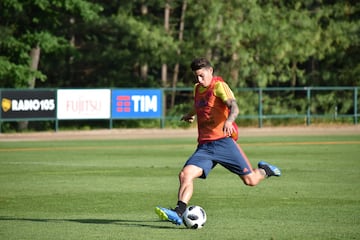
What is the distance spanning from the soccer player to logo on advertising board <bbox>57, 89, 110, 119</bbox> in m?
24.6

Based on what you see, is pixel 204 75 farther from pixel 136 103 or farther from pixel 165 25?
pixel 165 25

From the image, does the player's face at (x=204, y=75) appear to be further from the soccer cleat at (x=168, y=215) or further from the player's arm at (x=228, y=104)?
the soccer cleat at (x=168, y=215)

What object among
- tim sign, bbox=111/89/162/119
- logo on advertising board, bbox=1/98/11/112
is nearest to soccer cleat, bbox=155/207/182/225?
logo on advertising board, bbox=1/98/11/112

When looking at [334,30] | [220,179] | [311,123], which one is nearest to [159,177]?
[220,179]

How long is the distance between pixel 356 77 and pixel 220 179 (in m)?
27.8

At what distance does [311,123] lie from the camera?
40.8 metres

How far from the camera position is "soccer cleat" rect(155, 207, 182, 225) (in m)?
11.1

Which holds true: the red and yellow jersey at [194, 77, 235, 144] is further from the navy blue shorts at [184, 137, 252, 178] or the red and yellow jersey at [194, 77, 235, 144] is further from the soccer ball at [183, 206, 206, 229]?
the soccer ball at [183, 206, 206, 229]

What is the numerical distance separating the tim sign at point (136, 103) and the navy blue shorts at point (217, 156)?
25.7 m

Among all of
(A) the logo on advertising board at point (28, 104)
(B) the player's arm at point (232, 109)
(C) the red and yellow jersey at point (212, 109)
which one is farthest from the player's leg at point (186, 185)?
(A) the logo on advertising board at point (28, 104)

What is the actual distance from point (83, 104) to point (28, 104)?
215cm

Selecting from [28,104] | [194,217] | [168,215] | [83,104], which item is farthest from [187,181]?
[83,104]

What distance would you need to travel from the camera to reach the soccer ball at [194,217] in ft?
37.1

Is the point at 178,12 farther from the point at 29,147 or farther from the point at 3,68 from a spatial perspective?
the point at 29,147
